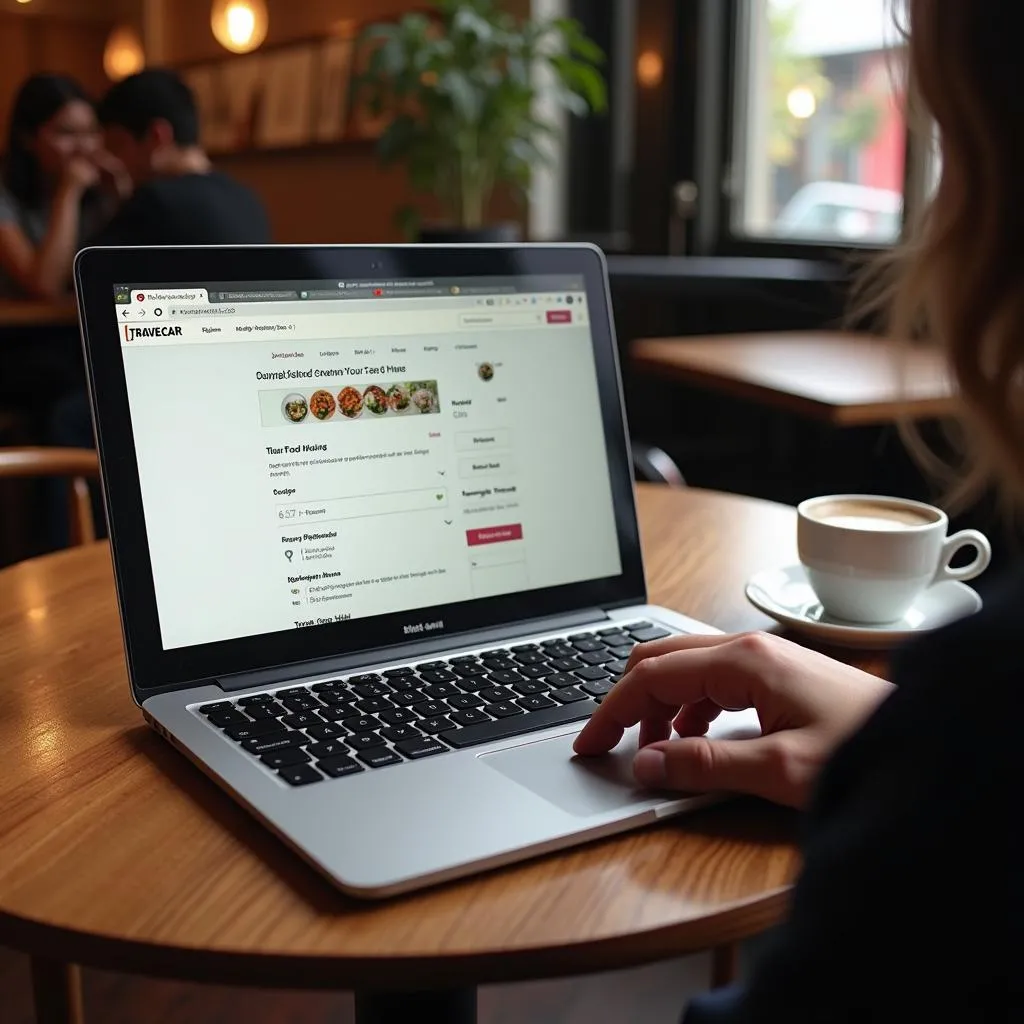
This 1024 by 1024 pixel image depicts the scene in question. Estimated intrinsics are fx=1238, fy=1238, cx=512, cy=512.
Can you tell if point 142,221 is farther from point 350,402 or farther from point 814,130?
point 350,402

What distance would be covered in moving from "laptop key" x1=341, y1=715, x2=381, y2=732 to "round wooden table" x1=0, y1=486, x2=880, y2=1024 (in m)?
0.08

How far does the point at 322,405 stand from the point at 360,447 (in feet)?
0.12

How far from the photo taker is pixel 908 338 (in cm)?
55

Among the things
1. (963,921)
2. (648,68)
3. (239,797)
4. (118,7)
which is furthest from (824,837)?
(118,7)

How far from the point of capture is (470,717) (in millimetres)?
717

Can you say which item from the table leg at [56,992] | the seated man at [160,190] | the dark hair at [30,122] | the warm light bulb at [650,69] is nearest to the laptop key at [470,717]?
the table leg at [56,992]

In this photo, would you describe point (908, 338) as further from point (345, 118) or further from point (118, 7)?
point (118, 7)

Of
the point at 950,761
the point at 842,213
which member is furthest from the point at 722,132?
the point at 950,761

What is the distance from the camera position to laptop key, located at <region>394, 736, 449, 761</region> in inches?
26.2

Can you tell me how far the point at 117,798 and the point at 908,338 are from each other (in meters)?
0.46

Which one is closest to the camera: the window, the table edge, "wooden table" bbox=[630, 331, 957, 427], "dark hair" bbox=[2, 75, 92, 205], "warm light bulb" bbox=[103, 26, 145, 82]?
the table edge

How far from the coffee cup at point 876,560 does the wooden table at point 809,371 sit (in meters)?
0.60

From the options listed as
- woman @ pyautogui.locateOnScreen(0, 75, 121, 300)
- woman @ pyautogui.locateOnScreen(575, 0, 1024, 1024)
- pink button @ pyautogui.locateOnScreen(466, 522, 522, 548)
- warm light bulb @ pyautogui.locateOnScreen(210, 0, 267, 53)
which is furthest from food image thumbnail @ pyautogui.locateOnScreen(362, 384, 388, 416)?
warm light bulb @ pyautogui.locateOnScreen(210, 0, 267, 53)

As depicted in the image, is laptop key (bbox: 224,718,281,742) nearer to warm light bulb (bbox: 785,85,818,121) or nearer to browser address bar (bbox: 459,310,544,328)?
browser address bar (bbox: 459,310,544,328)
